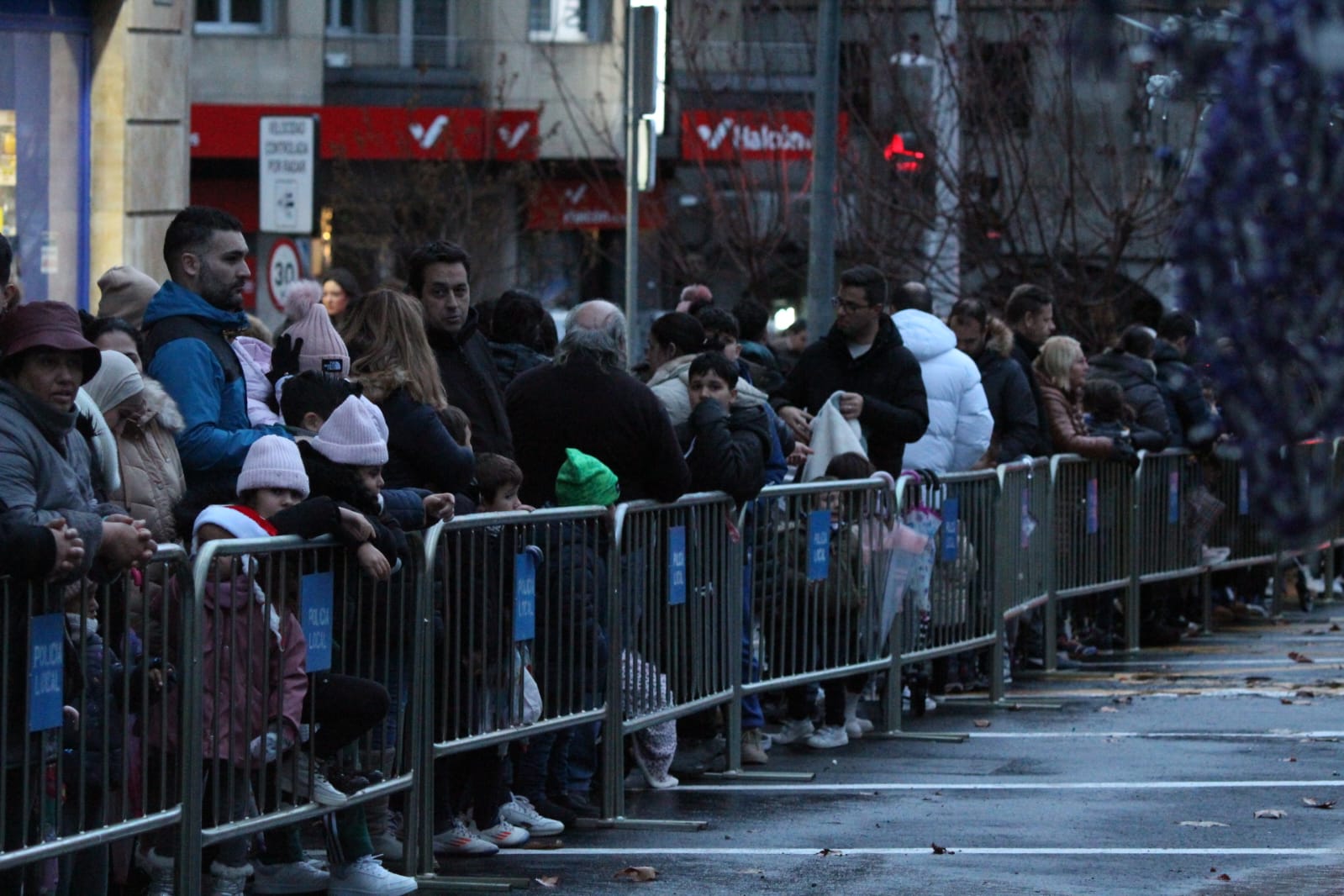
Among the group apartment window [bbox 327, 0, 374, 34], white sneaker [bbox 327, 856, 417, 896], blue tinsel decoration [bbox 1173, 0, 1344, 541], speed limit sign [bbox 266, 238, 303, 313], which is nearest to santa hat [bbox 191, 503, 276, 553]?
white sneaker [bbox 327, 856, 417, 896]

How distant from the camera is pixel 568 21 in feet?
129

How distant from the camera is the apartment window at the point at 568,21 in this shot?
39000 millimetres

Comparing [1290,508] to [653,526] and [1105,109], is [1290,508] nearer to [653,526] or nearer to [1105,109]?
[653,526]

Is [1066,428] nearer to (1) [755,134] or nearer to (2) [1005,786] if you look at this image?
(2) [1005,786]

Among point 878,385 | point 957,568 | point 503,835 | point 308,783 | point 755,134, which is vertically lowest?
point 503,835

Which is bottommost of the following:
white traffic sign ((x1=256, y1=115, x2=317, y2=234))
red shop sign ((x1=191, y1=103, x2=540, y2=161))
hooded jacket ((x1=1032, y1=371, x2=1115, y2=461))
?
hooded jacket ((x1=1032, y1=371, x2=1115, y2=461))

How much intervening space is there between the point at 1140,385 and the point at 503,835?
836 centimetres

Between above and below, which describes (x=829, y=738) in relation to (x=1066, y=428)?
below

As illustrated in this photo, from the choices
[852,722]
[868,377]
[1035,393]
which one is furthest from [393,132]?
[852,722]

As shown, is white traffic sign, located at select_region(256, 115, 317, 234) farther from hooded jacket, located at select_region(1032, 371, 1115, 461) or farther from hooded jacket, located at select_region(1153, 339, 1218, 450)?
hooded jacket, located at select_region(1153, 339, 1218, 450)

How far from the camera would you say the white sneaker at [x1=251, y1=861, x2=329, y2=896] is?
7.76m

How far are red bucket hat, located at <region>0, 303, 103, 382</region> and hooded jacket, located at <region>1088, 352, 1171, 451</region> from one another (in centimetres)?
1004

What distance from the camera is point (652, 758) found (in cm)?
996

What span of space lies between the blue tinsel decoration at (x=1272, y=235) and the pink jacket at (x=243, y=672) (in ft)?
12.0
